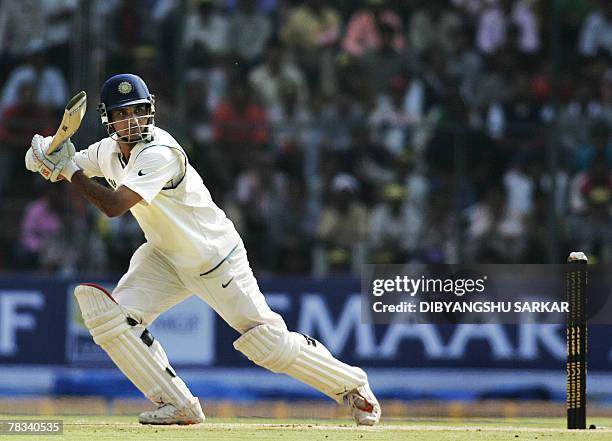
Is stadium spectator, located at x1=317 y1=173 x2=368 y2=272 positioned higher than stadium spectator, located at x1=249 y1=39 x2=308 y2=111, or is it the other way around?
stadium spectator, located at x1=249 y1=39 x2=308 y2=111

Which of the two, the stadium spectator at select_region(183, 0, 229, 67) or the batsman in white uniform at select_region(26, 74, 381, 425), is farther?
the stadium spectator at select_region(183, 0, 229, 67)

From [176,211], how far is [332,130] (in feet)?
16.7

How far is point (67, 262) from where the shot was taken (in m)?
11.1

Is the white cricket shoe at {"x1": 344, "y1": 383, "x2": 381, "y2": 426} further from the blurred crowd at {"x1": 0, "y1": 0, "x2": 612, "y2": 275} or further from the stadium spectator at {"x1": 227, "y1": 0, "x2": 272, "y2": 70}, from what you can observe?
the stadium spectator at {"x1": 227, "y1": 0, "x2": 272, "y2": 70}

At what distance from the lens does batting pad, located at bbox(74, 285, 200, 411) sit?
6.44 meters

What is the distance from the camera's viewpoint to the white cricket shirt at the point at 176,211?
20.8 ft

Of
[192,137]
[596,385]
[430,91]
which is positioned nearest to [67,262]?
[192,137]

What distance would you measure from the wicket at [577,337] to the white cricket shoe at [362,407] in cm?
110

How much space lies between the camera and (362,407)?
22.5 feet

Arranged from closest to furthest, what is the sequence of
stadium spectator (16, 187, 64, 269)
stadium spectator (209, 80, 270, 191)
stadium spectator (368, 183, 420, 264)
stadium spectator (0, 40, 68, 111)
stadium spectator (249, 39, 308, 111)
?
1. stadium spectator (368, 183, 420, 264)
2. stadium spectator (16, 187, 64, 269)
3. stadium spectator (209, 80, 270, 191)
4. stadium spectator (0, 40, 68, 111)
5. stadium spectator (249, 39, 308, 111)

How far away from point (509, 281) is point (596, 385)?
113 cm

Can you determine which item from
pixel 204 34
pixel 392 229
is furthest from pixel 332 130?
pixel 204 34

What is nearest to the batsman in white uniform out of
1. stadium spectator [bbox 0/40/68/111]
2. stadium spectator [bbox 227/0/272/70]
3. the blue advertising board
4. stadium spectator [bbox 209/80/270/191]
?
the blue advertising board

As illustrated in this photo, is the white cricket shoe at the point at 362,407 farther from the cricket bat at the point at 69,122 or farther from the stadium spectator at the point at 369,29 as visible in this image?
the stadium spectator at the point at 369,29
